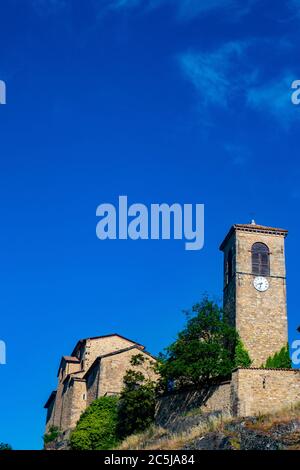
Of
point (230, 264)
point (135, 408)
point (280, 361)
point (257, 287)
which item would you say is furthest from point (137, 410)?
point (230, 264)

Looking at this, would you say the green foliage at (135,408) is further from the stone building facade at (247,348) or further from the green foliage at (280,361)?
the green foliage at (280,361)

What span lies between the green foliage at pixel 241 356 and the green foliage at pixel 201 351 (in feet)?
0.71

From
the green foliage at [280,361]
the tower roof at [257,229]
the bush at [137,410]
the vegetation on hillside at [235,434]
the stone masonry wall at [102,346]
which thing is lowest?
the vegetation on hillside at [235,434]

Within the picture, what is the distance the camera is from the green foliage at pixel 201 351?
45.8 m

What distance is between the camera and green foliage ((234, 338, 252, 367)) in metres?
47.4

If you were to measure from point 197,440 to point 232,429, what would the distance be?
1.94m

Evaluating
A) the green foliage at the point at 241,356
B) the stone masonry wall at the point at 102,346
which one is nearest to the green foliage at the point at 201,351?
the green foliage at the point at 241,356

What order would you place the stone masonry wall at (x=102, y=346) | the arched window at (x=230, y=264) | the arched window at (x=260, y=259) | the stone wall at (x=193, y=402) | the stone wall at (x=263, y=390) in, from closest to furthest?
the stone wall at (x=263, y=390) < the stone wall at (x=193, y=402) < the arched window at (x=260, y=259) < the arched window at (x=230, y=264) < the stone masonry wall at (x=102, y=346)

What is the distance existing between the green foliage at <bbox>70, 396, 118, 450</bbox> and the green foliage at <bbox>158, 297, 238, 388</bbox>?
475 centimetres

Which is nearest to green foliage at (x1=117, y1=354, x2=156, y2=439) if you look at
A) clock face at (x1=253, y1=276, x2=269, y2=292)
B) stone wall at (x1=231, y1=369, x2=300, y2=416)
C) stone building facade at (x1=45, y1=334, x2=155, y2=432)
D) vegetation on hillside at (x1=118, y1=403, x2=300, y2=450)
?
vegetation on hillside at (x1=118, y1=403, x2=300, y2=450)

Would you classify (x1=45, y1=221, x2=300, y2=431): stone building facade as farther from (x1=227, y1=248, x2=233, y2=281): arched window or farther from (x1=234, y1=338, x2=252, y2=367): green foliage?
(x1=234, y1=338, x2=252, y2=367): green foliage

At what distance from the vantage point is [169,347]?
4747cm
